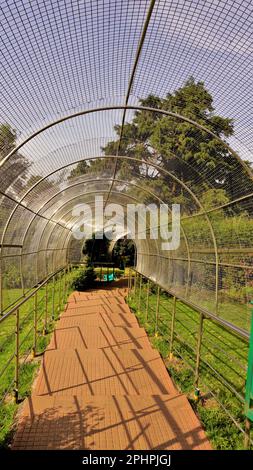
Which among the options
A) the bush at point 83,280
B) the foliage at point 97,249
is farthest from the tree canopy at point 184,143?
the foliage at point 97,249

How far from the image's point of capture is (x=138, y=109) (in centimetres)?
405

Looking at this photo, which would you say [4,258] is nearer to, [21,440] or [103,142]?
[103,142]

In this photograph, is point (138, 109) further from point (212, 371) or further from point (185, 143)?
point (212, 371)

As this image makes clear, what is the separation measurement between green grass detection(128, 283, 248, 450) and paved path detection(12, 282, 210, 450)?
0.19 metres

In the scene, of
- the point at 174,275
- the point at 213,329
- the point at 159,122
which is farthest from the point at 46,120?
the point at 213,329

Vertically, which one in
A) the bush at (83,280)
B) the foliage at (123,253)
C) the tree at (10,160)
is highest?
the tree at (10,160)

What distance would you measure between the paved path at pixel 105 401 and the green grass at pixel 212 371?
0.19 meters

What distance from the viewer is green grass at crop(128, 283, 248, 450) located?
3.29m

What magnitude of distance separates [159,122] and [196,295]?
11.9 ft

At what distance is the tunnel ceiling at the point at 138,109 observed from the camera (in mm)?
2846

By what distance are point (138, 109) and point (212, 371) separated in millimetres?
3804

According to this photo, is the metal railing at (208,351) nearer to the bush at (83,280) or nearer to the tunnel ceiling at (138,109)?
the tunnel ceiling at (138,109)

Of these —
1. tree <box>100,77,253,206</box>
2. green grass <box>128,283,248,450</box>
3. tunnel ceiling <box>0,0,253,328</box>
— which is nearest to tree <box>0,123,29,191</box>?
tunnel ceiling <box>0,0,253,328</box>

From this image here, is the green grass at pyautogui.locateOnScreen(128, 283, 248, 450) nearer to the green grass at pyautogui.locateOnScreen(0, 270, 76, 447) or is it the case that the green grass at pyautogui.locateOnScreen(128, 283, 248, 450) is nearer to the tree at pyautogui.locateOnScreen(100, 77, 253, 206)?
the green grass at pyautogui.locateOnScreen(0, 270, 76, 447)
